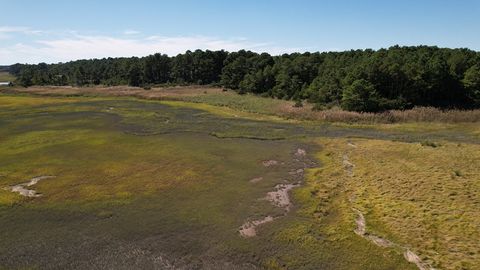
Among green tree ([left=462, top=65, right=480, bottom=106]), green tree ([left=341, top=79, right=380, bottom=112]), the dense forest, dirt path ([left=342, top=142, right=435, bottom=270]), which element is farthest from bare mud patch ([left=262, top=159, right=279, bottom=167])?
green tree ([left=462, top=65, right=480, bottom=106])

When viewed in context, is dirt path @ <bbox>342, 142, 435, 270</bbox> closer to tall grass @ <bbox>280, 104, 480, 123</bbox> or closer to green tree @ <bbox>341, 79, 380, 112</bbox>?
tall grass @ <bbox>280, 104, 480, 123</bbox>

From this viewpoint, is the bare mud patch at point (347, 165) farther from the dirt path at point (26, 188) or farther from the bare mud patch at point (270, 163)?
the dirt path at point (26, 188)

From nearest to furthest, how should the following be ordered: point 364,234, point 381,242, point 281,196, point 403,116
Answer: point 381,242
point 364,234
point 281,196
point 403,116

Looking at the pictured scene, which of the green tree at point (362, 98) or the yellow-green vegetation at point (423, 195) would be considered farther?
the green tree at point (362, 98)

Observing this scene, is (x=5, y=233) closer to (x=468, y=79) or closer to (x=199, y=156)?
(x=199, y=156)

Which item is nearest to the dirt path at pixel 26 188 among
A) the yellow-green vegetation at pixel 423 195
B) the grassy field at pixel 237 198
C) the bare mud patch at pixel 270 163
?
the grassy field at pixel 237 198

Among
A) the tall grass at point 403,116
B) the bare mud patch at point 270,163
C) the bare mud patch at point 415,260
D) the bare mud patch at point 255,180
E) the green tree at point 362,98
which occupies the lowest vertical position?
the bare mud patch at point 415,260

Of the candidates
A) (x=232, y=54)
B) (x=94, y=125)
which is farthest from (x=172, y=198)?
(x=232, y=54)

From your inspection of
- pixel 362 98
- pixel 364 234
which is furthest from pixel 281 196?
pixel 362 98

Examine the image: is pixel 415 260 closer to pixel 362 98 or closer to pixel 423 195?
pixel 423 195
